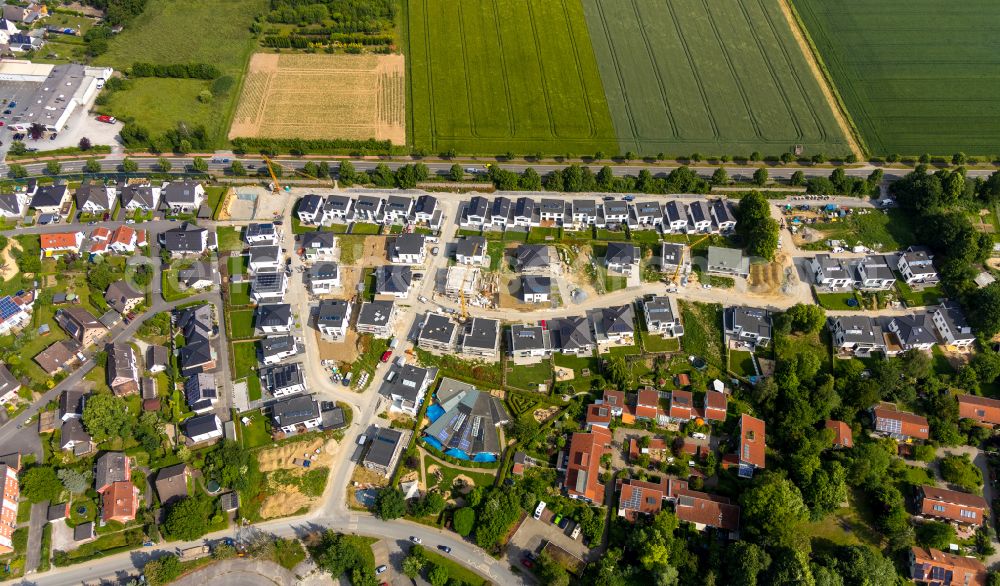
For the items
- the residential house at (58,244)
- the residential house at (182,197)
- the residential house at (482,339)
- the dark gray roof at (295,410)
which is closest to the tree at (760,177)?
the residential house at (482,339)

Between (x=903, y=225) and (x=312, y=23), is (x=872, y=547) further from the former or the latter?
(x=312, y=23)

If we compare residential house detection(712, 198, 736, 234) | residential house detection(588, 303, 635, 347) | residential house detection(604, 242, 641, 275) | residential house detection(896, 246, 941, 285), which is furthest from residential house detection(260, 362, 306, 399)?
residential house detection(896, 246, 941, 285)

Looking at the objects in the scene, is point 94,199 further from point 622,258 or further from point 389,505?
point 622,258

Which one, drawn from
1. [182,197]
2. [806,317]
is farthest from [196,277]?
[806,317]

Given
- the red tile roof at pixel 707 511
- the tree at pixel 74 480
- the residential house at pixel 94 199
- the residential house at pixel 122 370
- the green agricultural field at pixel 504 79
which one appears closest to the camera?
the red tile roof at pixel 707 511

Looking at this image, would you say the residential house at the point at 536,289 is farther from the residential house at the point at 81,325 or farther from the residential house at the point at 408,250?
the residential house at the point at 81,325
